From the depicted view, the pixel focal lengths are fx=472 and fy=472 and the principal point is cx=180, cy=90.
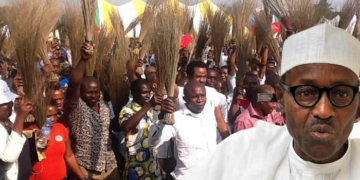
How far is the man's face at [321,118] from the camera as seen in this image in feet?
4.12

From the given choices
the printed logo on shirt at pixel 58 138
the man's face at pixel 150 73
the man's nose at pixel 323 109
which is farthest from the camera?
the man's face at pixel 150 73

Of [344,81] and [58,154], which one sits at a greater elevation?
[344,81]

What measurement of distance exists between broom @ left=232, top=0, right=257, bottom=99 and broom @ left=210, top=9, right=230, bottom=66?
A: 32 centimetres

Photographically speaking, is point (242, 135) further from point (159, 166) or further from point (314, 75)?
point (159, 166)

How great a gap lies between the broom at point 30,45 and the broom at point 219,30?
2.98m

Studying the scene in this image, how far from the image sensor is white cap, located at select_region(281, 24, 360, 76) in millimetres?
1298

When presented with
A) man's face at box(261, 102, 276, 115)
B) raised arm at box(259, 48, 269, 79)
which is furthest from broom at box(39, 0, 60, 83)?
raised arm at box(259, 48, 269, 79)

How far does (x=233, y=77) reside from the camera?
6121 mm

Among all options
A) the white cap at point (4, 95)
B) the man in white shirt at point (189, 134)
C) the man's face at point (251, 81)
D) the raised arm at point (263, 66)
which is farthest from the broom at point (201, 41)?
the white cap at point (4, 95)

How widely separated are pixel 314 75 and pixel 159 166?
9.34ft

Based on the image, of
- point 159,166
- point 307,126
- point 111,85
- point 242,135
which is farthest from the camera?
point 111,85

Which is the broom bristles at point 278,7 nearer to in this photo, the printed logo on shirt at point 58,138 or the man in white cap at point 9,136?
the printed logo on shirt at point 58,138

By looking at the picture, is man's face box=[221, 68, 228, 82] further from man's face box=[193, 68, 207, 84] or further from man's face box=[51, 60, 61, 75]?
man's face box=[51, 60, 61, 75]

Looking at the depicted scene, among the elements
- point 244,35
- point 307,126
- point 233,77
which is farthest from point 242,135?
point 244,35
